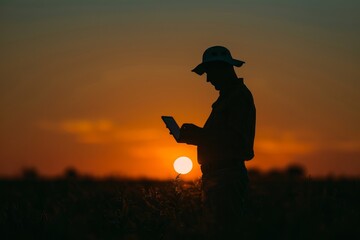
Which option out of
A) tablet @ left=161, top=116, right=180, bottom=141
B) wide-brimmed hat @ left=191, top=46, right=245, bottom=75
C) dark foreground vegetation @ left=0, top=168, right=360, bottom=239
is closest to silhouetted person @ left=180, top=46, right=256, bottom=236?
wide-brimmed hat @ left=191, top=46, right=245, bottom=75

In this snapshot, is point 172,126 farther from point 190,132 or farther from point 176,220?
point 176,220

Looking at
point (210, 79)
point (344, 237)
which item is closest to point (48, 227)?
point (210, 79)

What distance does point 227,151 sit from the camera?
29.9 feet

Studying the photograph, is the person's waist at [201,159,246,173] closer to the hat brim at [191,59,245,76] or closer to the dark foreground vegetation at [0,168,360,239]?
the dark foreground vegetation at [0,168,360,239]

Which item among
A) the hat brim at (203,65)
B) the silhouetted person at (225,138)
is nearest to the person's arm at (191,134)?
the silhouetted person at (225,138)

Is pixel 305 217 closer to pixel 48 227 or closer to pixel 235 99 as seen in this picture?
pixel 235 99

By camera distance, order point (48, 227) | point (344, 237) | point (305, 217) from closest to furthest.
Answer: point (344, 237), point (305, 217), point (48, 227)

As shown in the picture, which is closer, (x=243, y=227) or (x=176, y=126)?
(x=243, y=227)

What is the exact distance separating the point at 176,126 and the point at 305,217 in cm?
183

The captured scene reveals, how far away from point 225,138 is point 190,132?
385 mm

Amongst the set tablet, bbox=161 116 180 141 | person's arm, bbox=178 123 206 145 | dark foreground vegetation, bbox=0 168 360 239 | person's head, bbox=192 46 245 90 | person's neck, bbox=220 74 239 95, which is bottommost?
dark foreground vegetation, bbox=0 168 360 239

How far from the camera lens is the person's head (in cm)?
925

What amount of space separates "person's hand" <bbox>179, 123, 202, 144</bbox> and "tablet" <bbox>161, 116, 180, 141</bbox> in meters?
0.12

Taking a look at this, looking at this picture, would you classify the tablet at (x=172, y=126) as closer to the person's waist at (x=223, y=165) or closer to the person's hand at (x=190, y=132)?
Result: the person's hand at (x=190, y=132)
